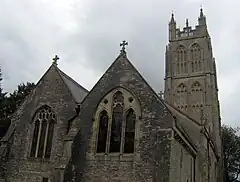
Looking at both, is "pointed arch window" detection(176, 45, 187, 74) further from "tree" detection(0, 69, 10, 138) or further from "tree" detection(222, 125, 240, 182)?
"tree" detection(0, 69, 10, 138)

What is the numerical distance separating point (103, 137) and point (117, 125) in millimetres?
1230

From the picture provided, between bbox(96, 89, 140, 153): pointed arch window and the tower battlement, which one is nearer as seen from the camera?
bbox(96, 89, 140, 153): pointed arch window

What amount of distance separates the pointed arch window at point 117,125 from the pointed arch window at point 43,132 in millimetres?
4223

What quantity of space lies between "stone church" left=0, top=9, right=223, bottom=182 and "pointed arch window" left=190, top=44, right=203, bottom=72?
3004 centimetres

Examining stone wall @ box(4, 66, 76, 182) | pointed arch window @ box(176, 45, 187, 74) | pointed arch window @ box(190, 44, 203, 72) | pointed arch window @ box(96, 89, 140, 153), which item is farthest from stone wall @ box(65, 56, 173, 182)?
pointed arch window @ box(176, 45, 187, 74)

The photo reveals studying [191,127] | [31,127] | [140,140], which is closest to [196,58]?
[191,127]

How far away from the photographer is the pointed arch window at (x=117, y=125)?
20.7m

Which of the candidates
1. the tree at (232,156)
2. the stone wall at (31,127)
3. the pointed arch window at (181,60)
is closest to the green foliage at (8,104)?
the stone wall at (31,127)

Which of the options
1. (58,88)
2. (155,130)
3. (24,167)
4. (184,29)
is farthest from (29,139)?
(184,29)

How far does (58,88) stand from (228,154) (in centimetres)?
3741

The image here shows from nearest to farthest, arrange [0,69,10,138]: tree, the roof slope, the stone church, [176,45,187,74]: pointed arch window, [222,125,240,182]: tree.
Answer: the stone church
the roof slope
[0,69,10,138]: tree
[222,125,240,182]: tree
[176,45,187,74]: pointed arch window

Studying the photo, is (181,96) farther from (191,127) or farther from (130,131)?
(130,131)

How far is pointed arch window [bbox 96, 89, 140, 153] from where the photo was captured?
20688 millimetres

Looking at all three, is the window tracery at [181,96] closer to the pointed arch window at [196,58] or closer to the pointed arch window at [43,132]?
the pointed arch window at [196,58]
